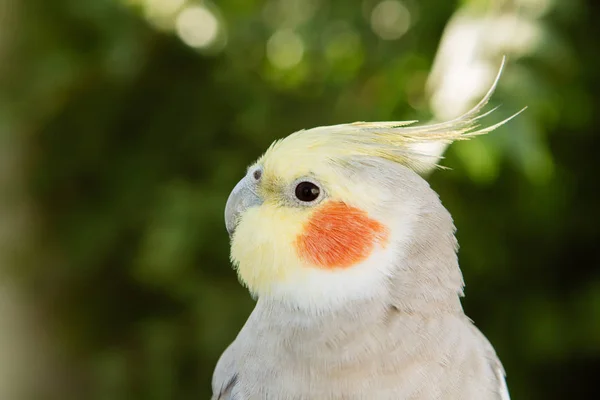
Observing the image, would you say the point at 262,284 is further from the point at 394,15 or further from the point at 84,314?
the point at 84,314

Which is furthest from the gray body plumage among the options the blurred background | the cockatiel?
the blurred background

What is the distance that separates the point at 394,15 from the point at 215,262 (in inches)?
40.8

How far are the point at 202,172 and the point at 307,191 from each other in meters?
1.23

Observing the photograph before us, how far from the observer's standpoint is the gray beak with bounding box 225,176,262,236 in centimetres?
131

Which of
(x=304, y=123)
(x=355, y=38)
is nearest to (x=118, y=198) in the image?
(x=304, y=123)

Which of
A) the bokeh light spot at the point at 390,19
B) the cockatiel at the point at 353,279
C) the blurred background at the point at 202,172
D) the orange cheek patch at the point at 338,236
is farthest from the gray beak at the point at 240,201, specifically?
the bokeh light spot at the point at 390,19

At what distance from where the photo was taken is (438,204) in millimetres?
1267

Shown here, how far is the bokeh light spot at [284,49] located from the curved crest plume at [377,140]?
1.03m

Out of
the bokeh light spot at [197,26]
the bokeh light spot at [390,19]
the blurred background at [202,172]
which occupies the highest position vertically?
the bokeh light spot at [390,19]

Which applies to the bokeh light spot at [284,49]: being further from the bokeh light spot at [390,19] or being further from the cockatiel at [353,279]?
the cockatiel at [353,279]

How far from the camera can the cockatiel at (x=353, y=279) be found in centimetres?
117

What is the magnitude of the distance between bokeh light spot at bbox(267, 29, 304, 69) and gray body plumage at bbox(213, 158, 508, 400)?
1.14 m

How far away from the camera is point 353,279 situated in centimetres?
124

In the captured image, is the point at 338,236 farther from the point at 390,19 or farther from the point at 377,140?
the point at 390,19
